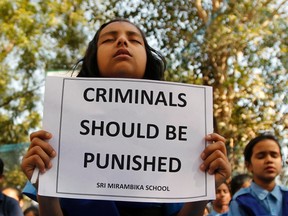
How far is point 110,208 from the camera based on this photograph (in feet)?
5.78

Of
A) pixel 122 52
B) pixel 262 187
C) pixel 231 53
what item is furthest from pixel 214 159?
pixel 231 53

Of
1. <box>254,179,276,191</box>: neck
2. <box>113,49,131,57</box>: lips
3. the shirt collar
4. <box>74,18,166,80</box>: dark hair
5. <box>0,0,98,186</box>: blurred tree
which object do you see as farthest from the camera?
<box>0,0,98,186</box>: blurred tree

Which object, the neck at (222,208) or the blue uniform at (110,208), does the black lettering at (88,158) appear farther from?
the neck at (222,208)

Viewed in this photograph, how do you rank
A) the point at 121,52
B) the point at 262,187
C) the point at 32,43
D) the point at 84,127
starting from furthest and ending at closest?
the point at 32,43 < the point at 262,187 < the point at 121,52 < the point at 84,127

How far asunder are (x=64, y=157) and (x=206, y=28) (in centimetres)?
705

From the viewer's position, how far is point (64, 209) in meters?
1.83

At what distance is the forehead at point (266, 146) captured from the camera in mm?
3406

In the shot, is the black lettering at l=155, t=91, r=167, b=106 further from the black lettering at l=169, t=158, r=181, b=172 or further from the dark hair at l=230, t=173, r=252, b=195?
the dark hair at l=230, t=173, r=252, b=195

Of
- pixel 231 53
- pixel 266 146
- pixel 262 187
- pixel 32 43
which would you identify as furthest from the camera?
pixel 32 43

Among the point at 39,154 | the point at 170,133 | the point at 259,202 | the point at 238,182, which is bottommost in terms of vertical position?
the point at 39,154

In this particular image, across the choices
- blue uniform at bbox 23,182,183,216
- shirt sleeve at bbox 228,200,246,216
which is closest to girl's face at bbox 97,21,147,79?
blue uniform at bbox 23,182,183,216

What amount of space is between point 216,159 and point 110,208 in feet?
1.17

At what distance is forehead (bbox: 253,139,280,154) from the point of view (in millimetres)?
3406

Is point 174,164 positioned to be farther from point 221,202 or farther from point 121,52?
point 221,202
